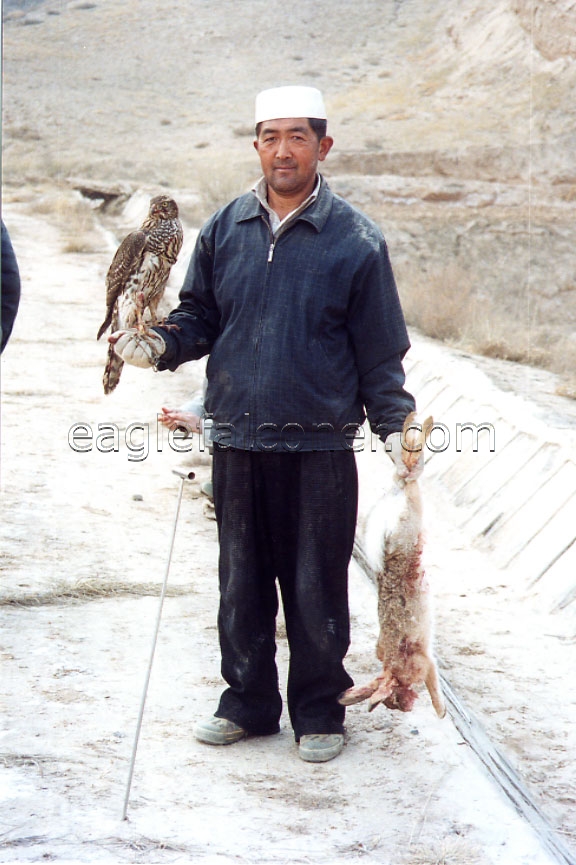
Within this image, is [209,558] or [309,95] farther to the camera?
[209,558]

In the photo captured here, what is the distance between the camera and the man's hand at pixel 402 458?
323 centimetres

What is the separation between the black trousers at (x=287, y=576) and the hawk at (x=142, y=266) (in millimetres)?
497

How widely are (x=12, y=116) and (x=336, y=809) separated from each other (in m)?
43.7

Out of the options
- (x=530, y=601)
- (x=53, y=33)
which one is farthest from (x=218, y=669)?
(x=53, y=33)

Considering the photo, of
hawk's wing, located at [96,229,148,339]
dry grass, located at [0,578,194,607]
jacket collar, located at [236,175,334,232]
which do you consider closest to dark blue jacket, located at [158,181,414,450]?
jacket collar, located at [236,175,334,232]

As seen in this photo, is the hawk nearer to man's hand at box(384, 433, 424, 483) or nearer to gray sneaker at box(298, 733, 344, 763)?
man's hand at box(384, 433, 424, 483)

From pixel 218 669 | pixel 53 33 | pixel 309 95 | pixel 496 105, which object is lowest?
pixel 218 669

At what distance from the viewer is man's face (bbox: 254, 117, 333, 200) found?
326cm

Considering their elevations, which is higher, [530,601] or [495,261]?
[495,261]

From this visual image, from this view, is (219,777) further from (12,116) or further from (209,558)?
(12,116)

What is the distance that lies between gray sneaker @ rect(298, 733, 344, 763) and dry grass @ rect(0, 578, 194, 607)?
180 centimetres

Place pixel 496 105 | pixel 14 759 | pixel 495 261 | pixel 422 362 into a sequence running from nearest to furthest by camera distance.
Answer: pixel 14 759 → pixel 422 362 → pixel 495 261 → pixel 496 105

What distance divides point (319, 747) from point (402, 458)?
3.29 ft

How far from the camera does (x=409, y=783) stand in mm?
3346
